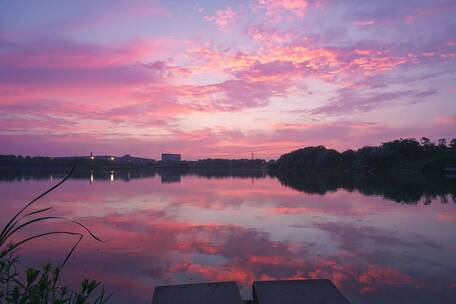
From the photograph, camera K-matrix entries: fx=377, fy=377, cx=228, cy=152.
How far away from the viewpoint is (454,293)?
21.3 feet

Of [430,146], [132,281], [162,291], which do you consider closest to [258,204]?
[132,281]

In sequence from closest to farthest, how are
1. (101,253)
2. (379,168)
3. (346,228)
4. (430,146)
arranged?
(101,253), (346,228), (379,168), (430,146)

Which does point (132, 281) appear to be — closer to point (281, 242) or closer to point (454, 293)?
point (281, 242)

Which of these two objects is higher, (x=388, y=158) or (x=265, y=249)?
(x=388, y=158)

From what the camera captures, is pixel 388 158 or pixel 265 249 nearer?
pixel 265 249

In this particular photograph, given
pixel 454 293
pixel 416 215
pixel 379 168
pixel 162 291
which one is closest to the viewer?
pixel 162 291

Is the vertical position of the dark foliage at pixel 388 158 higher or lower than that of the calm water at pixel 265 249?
higher

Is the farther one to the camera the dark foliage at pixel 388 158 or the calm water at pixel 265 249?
the dark foliage at pixel 388 158

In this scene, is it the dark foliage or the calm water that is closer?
the calm water

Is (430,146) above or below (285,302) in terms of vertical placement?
above

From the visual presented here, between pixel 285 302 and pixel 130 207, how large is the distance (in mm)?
14052

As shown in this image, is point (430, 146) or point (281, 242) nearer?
point (281, 242)

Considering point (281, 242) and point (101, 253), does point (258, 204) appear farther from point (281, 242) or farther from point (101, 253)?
point (101, 253)

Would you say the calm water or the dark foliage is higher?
the dark foliage
